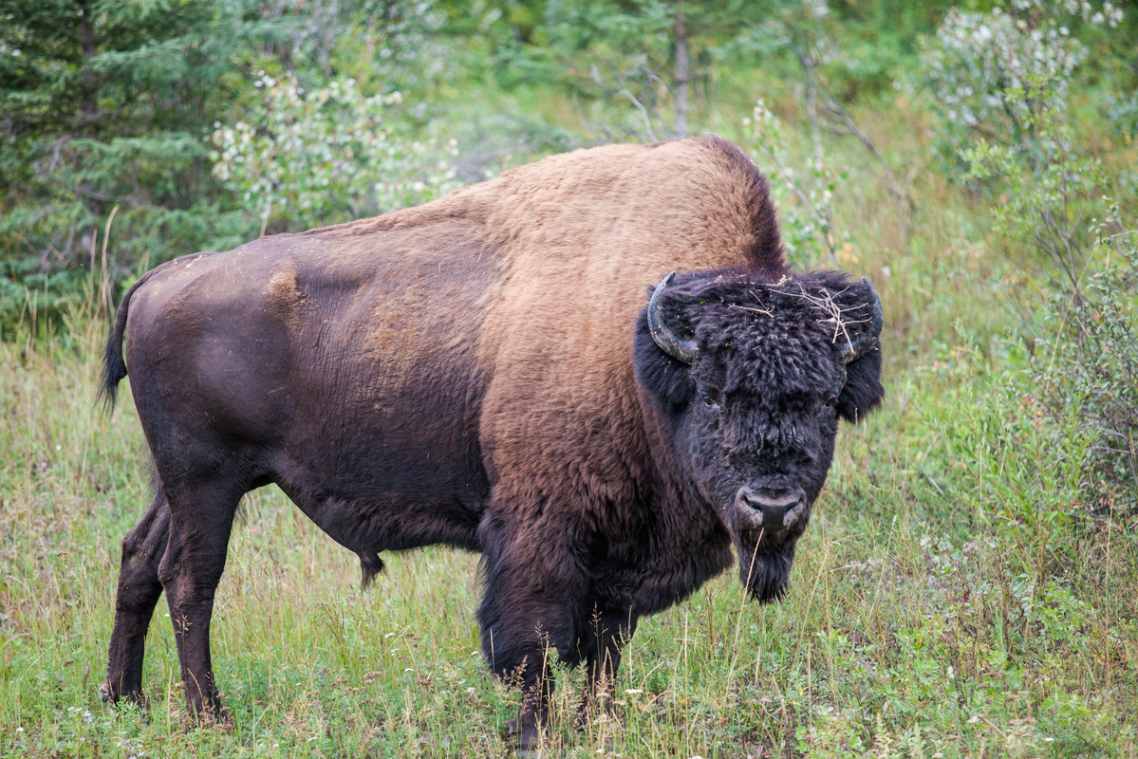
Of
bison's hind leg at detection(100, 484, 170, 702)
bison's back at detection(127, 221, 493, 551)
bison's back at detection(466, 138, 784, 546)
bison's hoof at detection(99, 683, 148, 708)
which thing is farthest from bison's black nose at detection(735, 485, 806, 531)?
bison's hoof at detection(99, 683, 148, 708)

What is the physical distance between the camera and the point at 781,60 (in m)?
14.7

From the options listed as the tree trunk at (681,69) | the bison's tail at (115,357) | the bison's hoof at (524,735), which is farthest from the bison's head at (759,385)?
the tree trunk at (681,69)

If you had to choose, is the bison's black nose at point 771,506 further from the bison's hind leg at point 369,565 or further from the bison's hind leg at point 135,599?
the bison's hind leg at point 135,599

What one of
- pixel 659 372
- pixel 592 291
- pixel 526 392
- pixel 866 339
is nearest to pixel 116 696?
pixel 526 392

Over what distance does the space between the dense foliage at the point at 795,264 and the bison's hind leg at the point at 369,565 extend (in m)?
0.48

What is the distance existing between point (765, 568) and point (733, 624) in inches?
56.9

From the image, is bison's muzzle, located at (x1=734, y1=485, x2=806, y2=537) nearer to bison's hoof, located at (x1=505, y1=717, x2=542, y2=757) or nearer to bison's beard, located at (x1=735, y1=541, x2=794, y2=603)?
bison's beard, located at (x1=735, y1=541, x2=794, y2=603)

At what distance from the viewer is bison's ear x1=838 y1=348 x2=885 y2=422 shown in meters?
4.71

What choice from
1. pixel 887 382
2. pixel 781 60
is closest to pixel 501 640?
pixel 887 382

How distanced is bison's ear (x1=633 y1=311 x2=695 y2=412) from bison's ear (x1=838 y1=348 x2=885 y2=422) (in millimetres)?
642

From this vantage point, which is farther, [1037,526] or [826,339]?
[1037,526]

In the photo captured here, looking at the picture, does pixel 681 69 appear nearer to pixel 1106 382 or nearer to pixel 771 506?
pixel 1106 382

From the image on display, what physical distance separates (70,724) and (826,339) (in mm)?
3727

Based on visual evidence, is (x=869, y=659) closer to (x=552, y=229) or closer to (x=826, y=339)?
(x=826, y=339)
